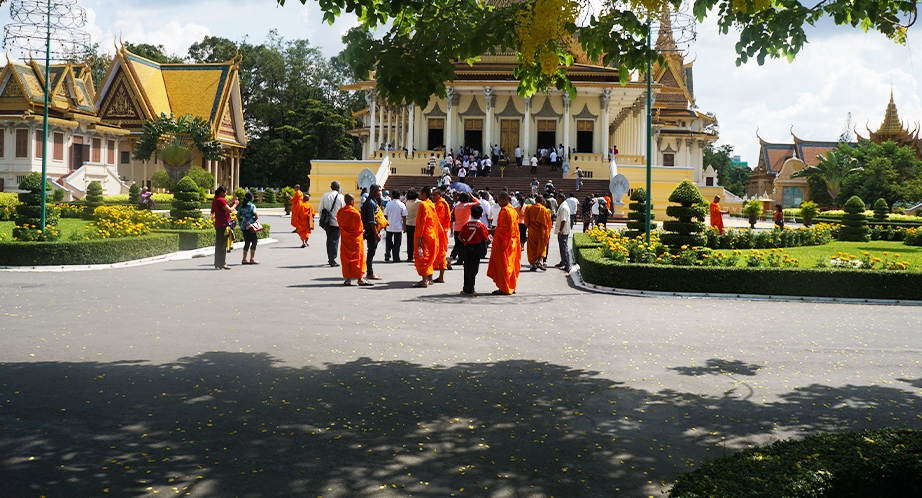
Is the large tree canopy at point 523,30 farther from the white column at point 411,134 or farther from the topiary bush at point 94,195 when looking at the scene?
the white column at point 411,134

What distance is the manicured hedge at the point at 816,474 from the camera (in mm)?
3445

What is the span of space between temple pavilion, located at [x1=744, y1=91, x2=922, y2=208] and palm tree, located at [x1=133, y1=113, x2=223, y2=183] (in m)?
41.5

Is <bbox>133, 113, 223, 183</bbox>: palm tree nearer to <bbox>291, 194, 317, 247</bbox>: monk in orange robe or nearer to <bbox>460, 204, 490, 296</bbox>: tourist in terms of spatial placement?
<bbox>291, 194, 317, 247</bbox>: monk in orange robe

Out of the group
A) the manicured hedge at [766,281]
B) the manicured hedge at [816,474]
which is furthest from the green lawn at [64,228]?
the manicured hedge at [816,474]

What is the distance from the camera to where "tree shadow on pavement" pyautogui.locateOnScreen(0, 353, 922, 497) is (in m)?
4.59

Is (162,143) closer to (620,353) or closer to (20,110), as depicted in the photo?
(20,110)

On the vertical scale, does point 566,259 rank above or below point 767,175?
below

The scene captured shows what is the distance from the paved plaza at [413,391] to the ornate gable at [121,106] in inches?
1855

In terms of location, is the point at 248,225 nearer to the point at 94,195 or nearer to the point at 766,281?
the point at 766,281

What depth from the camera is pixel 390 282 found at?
1430 cm

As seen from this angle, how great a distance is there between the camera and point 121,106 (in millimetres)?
56000

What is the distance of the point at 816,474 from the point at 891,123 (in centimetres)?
6878

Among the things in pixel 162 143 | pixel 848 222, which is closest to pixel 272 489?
pixel 848 222

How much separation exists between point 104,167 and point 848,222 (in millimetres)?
39007
